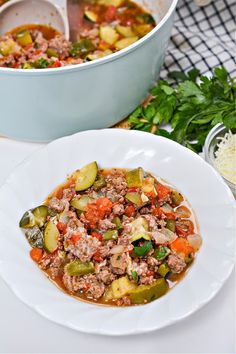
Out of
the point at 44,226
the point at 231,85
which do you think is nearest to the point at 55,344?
the point at 44,226

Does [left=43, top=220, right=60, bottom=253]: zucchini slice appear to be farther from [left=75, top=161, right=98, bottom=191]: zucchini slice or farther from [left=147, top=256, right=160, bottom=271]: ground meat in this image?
[left=147, top=256, right=160, bottom=271]: ground meat

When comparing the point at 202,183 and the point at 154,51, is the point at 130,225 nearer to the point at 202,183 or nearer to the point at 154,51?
the point at 202,183

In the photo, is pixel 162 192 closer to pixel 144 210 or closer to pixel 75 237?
pixel 144 210

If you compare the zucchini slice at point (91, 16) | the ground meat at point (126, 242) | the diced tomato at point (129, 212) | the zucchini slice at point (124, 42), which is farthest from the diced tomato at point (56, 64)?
the ground meat at point (126, 242)

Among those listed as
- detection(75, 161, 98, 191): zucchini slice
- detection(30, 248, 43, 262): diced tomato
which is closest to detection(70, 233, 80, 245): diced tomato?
detection(30, 248, 43, 262): diced tomato

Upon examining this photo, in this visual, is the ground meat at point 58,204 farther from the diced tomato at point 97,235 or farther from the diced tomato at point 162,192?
the diced tomato at point 162,192

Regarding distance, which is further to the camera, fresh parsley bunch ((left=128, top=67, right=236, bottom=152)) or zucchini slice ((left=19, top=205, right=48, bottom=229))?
fresh parsley bunch ((left=128, top=67, right=236, bottom=152))
